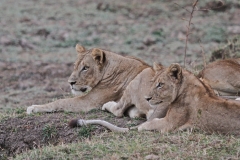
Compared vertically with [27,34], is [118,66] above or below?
above

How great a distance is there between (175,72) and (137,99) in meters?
1.00

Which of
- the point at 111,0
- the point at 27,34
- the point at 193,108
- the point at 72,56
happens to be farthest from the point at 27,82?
the point at 111,0

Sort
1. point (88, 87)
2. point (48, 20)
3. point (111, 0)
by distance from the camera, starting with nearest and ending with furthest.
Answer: point (88, 87) → point (48, 20) → point (111, 0)

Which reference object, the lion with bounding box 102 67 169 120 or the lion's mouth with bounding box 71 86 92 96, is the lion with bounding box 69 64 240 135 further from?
the lion's mouth with bounding box 71 86 92 96

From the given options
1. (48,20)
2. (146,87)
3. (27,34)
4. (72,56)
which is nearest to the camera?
(146,87)

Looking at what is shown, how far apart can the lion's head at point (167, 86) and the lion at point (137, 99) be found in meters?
0.51

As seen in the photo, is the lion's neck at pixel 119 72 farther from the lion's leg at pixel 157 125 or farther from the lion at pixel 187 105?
the lion's leg at pixel 157 125

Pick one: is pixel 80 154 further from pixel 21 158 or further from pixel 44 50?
pixel 44 50

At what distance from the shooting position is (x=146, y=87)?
7.79 m

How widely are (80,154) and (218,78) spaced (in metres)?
3.34

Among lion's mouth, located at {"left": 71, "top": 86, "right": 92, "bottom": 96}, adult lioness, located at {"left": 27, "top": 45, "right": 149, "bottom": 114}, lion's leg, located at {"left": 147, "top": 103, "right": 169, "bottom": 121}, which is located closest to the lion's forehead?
adult lioness, located at {"left": 27, "top": 45, "right": 149, "bottom": 114}

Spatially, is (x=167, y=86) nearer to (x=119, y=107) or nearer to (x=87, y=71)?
(x=119, y=107)

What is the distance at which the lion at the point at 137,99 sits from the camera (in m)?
7.78

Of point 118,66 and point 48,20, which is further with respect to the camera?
point 48,20
